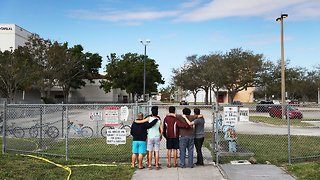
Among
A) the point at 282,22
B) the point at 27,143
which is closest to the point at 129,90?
the point at 282,22

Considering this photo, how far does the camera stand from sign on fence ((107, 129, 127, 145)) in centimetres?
1173

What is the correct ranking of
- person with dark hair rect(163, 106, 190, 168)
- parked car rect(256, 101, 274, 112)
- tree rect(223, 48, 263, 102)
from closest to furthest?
1. person with dark hair rect(163, 106, 190, 168)
2. parked car rect(256, 101, 274, 112)
3. tree rect(223, 48, 263, 102)

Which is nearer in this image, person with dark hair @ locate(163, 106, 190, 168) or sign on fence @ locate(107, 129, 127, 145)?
person with dark hair @ locate(163, 106, 190, 168)

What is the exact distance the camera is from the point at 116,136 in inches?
463

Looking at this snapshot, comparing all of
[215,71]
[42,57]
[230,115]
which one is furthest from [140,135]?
[42,57]

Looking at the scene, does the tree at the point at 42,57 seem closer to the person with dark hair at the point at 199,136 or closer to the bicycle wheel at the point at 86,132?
the bicycle wheel at the point at 86,132

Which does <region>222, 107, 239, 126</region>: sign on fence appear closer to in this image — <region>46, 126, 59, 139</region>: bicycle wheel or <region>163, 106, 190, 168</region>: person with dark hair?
<region>163, 106, 190, 168</region>: person with dark hair


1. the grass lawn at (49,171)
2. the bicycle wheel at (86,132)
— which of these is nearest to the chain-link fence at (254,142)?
the grass lawn at (49,171)

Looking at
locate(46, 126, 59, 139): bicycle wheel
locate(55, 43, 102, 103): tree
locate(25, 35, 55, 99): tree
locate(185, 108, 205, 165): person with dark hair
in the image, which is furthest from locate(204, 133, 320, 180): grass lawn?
locate(55, 43, 102, 103): tree

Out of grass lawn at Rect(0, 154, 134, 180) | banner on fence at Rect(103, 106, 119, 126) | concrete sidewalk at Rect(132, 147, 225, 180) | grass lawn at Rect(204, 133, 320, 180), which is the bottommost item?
concrete sidewalk at Rect(132, 147, 225, 180)

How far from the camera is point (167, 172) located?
1003cm

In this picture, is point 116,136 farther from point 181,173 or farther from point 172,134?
point 181,173

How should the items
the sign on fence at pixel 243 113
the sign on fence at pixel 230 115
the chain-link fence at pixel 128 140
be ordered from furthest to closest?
1. the chain-link fence at pixel 128 140
2. the sign on fence at pixel 243 113
3. the sign on fence at pixel 230 115

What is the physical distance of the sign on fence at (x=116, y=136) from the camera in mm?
11734
